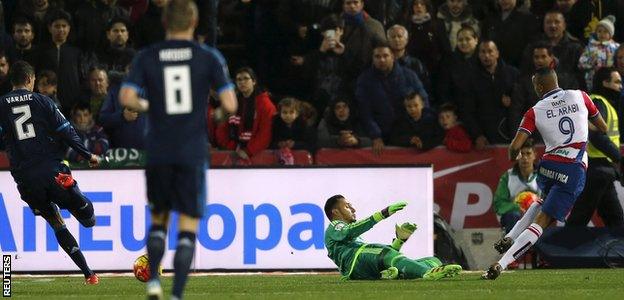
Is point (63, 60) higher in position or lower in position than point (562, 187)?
higher

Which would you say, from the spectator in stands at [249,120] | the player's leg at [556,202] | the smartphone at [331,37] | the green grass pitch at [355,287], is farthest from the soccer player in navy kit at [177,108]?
the smartphone at [331,37]

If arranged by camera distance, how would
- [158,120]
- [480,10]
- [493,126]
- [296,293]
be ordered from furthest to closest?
[480,10] → [493,126] → [296,293] → [158,120]

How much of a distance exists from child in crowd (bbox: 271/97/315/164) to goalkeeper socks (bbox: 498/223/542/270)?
488 cm

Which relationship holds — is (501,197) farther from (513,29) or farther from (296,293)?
(296,293)

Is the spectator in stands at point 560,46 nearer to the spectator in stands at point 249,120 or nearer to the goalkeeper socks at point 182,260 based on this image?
the spectator in stands at point 249,120

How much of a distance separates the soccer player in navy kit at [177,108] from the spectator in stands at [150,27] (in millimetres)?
10798

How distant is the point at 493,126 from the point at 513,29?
1.71 meters

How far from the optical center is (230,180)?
18531 millimetres

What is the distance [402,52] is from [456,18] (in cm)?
118

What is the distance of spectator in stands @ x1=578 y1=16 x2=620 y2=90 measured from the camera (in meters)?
19.8

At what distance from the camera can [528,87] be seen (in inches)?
766

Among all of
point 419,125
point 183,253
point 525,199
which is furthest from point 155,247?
point 419,125

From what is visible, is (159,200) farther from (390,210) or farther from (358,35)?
(358,35)

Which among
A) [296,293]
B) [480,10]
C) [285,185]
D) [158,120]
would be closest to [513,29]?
[480,10]
